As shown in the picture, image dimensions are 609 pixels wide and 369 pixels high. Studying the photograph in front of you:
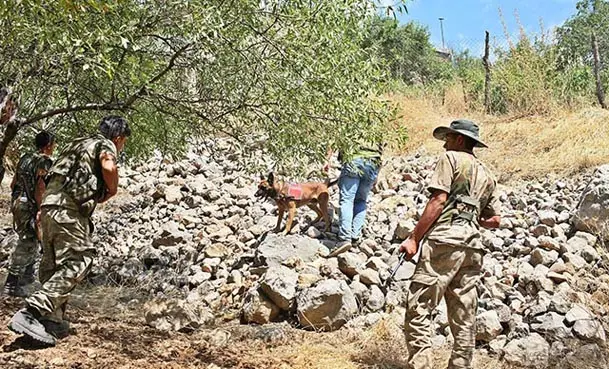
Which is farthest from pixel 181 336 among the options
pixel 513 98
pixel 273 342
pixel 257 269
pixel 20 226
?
pixel 513 98

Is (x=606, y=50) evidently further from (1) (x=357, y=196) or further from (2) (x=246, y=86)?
(2) (x=246, y=86)

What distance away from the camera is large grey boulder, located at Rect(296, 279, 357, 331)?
189 inches

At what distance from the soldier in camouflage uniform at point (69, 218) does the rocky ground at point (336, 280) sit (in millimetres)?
382

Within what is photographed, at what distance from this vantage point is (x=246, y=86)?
15.5 ft

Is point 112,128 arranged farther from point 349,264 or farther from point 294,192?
point 294,192

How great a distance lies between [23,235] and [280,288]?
2653mm

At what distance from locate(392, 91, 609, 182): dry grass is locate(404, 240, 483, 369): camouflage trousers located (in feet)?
16.2

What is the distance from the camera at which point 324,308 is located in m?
4.80

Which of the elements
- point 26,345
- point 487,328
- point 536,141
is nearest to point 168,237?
point 26,345

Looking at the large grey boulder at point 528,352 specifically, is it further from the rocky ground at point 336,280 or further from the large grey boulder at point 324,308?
the large grey boulder at point 324,308

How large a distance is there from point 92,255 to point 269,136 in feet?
6.31

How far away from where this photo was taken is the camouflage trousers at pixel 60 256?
11.9ft

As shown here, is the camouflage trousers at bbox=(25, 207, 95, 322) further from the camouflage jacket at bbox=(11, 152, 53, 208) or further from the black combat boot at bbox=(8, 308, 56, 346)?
the camouflage jacket at bbox=(11, 152, 53, 208)

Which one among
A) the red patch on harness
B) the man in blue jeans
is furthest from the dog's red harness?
the man in blue jeans
